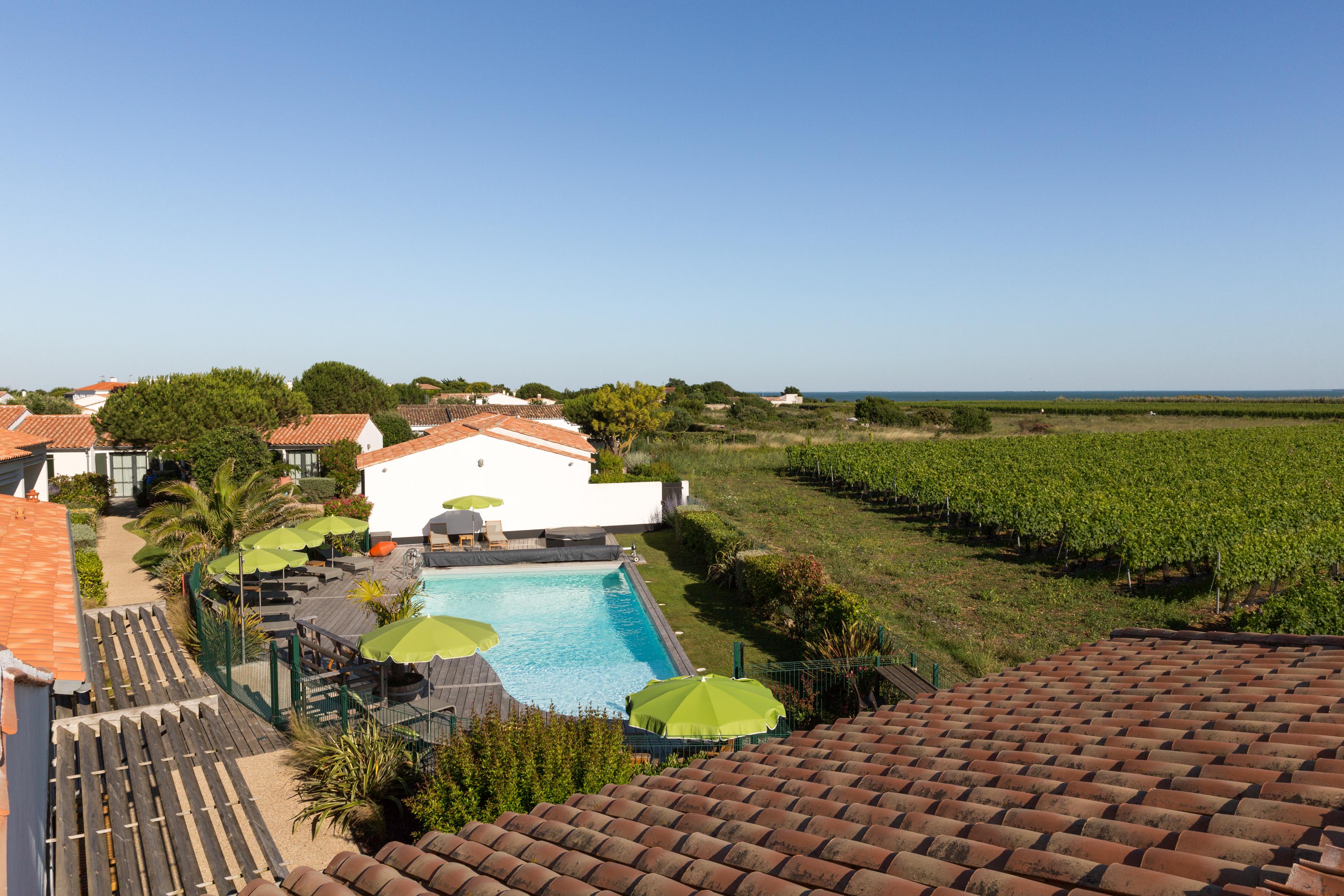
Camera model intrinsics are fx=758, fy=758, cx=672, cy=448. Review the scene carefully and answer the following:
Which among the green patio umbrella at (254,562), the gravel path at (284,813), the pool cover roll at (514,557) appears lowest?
the gravel path at (284,813)

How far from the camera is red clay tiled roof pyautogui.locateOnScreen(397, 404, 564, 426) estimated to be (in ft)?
195

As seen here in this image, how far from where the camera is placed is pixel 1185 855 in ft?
9.75

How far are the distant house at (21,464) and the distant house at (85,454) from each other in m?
10.5

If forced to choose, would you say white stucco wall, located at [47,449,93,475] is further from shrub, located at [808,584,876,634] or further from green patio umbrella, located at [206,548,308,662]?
shrub, located at [808,584,876,634]

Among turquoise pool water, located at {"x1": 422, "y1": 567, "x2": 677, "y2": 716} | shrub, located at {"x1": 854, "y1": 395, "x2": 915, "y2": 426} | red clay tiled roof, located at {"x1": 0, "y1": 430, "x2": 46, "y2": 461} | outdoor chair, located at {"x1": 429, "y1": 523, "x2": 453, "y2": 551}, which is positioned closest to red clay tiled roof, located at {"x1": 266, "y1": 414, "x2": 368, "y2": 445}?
outdoor chair, located at {"x1": 429, "y1": 523, "x2": 453, "y2": 551}

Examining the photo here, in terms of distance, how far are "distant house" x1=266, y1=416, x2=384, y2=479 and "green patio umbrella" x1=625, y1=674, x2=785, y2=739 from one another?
32.2 m

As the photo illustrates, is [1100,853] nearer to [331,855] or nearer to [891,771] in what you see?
[891,771]

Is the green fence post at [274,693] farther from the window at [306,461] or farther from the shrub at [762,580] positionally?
the window at [306,461]

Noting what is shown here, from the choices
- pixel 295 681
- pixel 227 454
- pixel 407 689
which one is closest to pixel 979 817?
pixel 295 681

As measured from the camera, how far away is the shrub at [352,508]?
25000mm

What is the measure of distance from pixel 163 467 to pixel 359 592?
2364 cm

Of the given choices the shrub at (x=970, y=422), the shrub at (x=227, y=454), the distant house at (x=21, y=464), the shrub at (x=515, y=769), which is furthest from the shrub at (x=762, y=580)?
the shrub at (x=970, y=422)

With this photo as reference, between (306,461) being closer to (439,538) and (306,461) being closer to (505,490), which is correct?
(439,538)

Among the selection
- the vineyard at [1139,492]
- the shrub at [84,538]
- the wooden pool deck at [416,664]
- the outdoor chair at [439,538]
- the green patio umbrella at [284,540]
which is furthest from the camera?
the outdoor chair at [439,538]
